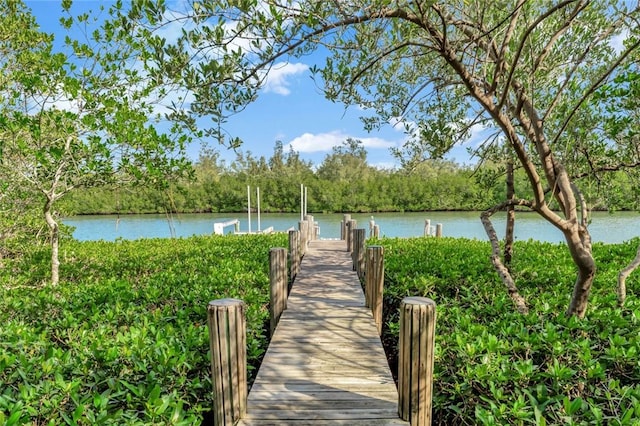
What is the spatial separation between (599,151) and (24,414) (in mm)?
5856

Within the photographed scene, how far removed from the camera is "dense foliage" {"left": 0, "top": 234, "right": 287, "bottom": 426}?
238cm

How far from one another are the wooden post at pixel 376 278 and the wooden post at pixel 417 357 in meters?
1.98

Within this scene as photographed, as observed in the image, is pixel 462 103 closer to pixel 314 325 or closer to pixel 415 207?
pixel 314 325

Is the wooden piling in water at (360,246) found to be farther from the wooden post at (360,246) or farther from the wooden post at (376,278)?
the wooden post at (376,278)

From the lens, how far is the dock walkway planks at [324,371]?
2.80 m

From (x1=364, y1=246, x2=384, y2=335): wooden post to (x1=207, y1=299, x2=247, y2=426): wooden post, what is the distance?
7.65 feet

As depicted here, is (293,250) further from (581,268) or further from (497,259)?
(581,268)

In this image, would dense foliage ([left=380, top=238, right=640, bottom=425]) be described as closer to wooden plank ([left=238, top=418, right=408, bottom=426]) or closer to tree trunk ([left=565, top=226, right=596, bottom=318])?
tree trunk ([left=565, top=226, right=596, bottom=318])

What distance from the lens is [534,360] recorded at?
3.06 meters

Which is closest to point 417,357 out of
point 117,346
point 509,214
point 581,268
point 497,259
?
point 497,259

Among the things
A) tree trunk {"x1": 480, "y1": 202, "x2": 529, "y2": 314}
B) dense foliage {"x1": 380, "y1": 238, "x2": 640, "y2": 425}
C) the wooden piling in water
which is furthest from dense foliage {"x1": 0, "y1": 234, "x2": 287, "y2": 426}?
tree trunk {"x1": 480, "y1": 202, "x2": 529, "y2": 314}

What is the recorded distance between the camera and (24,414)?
228 centimetres

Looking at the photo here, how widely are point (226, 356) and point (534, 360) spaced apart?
2.44 metres

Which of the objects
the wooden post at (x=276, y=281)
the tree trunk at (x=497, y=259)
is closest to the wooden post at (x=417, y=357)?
the tree trunk at (x=497, y=259)
